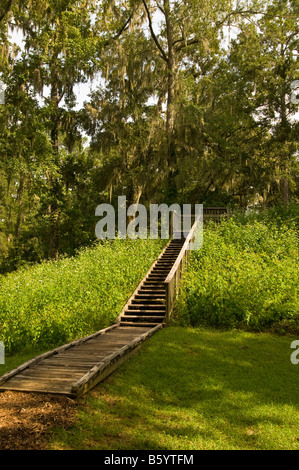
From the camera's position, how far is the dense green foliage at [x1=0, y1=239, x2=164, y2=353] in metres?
9.98

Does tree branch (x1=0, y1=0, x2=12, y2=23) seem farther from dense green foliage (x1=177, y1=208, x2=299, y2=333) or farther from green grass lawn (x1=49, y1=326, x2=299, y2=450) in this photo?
green grass lawn (x1=49, y1=326, x2=299, y2=450)

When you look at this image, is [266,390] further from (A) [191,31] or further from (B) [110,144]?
(A) [191,31]

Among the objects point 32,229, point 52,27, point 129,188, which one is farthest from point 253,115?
point 32,229

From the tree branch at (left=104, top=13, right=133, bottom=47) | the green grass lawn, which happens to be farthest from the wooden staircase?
the tree branch at (left=104, top=13, right=133, bottom=47)

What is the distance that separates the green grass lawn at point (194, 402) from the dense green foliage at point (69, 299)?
8.82ft

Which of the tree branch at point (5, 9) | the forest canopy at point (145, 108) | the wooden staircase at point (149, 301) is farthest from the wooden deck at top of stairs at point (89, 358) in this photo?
the tree branch at point (5, 9)

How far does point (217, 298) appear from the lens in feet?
36.0

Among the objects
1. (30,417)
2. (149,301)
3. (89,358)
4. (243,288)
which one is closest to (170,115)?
(149,301)

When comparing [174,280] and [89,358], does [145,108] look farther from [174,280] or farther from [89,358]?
[89,358]

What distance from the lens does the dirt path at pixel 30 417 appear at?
4359 millimetres

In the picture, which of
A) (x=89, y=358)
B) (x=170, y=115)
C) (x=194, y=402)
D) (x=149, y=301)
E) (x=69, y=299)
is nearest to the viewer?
(x=194, y=402)

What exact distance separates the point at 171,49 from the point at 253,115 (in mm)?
6463

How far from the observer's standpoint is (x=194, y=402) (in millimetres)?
5914

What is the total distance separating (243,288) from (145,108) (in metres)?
16.9
